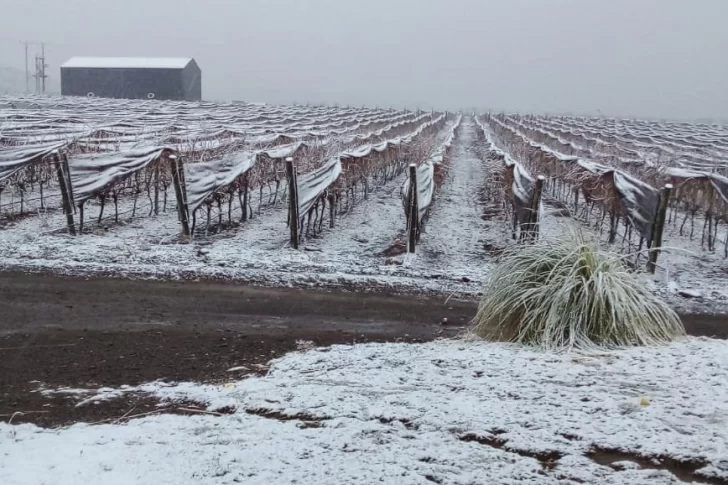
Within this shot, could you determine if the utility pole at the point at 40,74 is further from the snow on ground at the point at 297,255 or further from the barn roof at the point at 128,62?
the snow on ground at the point at 297,255

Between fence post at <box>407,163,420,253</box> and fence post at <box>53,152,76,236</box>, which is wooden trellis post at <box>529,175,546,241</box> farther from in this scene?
fence post at <box>53,152,76,236</box>

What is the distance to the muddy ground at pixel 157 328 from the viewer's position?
16.3 ft

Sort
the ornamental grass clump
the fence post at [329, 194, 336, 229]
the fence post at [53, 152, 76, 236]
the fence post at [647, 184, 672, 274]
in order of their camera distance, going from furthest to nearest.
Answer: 1. the fence post at [329, 194, 336, 229]
2. the fence post at [53, 152, 76, 236]
3. the fence post at [647, 184, 672, 274]
4. the ornamental grass clump

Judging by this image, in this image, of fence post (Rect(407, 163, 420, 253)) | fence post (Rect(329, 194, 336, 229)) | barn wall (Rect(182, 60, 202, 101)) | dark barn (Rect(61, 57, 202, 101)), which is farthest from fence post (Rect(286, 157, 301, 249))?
barn wall (Rect(182, 60, 202, 101))

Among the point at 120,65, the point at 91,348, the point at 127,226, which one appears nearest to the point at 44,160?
the point at 127,226

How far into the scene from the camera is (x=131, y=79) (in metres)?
66.6

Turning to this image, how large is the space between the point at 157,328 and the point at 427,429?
357cm

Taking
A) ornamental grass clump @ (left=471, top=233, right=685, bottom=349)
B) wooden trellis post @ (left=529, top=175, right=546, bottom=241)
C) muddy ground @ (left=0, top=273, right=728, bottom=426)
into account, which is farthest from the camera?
wooden trellis post @ (left=529, top=175, right=546, bottom=241)

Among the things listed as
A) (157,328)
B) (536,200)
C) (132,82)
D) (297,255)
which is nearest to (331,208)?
(297,255)

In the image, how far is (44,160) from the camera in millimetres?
12312

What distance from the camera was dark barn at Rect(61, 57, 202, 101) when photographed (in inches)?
2621

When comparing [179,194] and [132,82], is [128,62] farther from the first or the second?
[179,194]

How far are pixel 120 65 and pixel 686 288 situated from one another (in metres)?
69.4

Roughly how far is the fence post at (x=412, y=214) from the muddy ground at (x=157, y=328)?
7.45 ft
